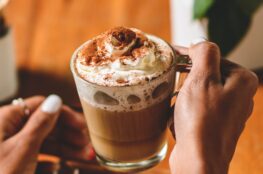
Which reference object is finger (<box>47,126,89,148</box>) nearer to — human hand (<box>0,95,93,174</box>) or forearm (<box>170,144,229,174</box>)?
human hand (<box>0,95,93,174</box>)

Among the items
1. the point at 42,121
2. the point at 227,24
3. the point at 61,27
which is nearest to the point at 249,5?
the point at 227,24

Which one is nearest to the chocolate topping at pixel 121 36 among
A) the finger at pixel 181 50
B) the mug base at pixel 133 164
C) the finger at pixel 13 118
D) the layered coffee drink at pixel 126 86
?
the layered coffee drink at pixel 126 86

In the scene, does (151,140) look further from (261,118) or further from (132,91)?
(261,118)

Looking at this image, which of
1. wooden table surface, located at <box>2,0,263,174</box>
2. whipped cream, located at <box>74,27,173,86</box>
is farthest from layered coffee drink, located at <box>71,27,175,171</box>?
wooden table surface, located at <box>2,0,263,174</box>

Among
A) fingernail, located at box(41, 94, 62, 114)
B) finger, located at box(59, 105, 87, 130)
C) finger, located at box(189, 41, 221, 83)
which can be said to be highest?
finger, located at box(189, 41, 221, 83)

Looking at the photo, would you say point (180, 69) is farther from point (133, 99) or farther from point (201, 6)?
point (201, 6)

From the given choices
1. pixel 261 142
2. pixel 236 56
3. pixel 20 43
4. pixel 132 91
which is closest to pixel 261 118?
pixel 261 142
